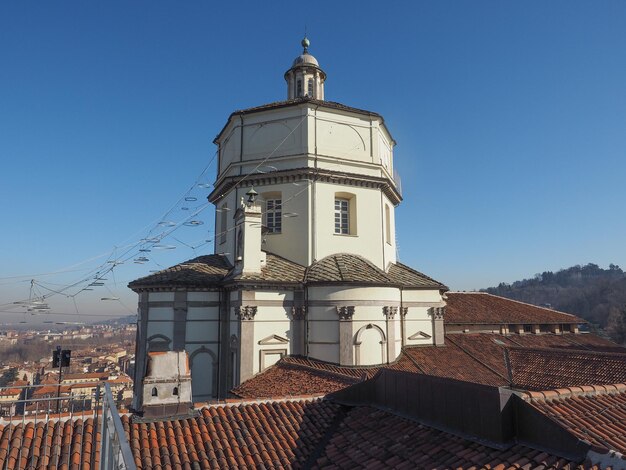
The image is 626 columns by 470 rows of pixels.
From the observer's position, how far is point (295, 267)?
19.6m

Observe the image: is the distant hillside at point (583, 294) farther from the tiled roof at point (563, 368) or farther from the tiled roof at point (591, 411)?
the tiled roof at point (591, 411)

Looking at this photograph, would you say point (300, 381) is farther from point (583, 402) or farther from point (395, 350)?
point (583, 402)

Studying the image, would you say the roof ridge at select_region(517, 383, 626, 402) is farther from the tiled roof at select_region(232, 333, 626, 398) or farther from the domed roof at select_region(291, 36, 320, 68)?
the domed roof at select_region(291, 36, 320, 68)

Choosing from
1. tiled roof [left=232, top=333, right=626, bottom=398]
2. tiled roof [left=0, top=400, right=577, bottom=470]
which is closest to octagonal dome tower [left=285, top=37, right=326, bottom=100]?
tiled roof [left=232, top=333, right=626, bottom=398]

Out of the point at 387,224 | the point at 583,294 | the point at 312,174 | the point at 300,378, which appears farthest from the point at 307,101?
the point at 583,294

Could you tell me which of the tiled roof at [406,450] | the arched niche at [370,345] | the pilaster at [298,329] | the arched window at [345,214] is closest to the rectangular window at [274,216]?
the arched window at [345,214]

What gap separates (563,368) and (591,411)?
6.73 metres

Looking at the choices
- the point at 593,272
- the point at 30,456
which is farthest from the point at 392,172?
the point at 593,272

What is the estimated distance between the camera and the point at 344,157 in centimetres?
2105

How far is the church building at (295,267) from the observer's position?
1798 centimetres

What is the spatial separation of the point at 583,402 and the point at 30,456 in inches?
394

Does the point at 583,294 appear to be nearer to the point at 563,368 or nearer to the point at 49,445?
the point at 563,368

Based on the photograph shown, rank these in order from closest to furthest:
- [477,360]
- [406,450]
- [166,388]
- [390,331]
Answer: [406,450] < [166,388] < [390,331] < [477,360]

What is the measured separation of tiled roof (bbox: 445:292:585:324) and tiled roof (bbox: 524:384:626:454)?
17.8 m
